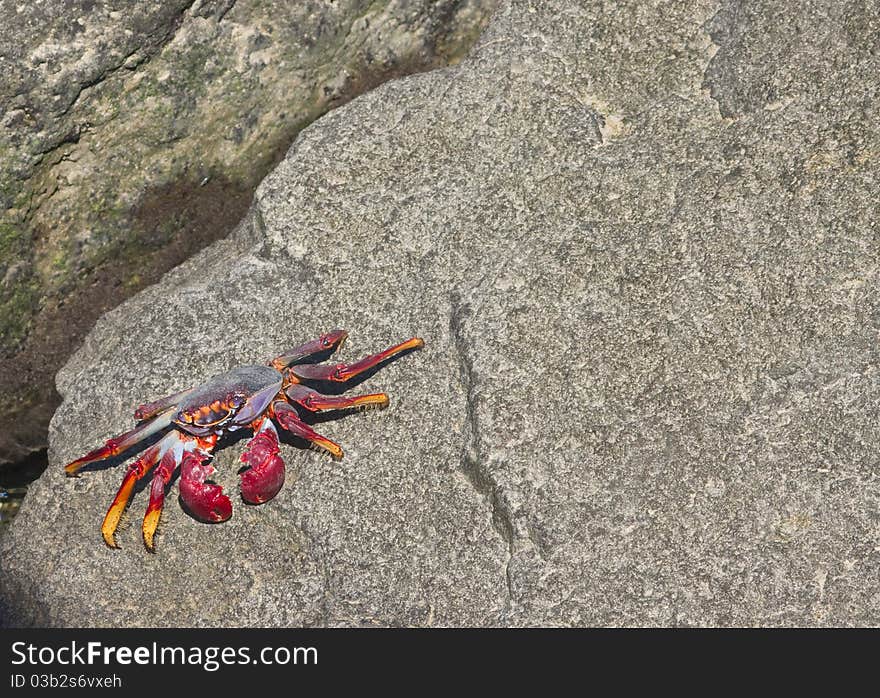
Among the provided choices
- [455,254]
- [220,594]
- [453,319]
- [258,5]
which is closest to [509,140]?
[455,254]

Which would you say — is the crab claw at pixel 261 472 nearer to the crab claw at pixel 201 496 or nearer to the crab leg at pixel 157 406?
the crab claw at pixel 201 496

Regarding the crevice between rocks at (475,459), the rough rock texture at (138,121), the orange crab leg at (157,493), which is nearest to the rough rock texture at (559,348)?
the crevice between rocks at (475,459)

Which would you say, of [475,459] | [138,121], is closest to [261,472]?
[475,459]

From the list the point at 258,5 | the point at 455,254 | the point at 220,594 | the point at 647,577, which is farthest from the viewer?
the point at 258,5

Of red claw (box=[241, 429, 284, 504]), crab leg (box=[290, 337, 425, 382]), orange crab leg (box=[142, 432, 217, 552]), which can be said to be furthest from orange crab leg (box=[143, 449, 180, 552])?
crab leg (box=[290, 337, 425, 382])

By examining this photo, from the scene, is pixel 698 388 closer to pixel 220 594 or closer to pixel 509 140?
pixel 509 140

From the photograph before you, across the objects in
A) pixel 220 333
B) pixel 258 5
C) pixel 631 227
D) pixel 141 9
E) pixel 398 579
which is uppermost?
pixel 141 9

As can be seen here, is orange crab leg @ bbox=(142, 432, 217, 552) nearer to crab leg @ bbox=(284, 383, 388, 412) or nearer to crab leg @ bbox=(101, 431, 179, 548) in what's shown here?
crab leg @ bbox=(101, 431, 179, 548)
